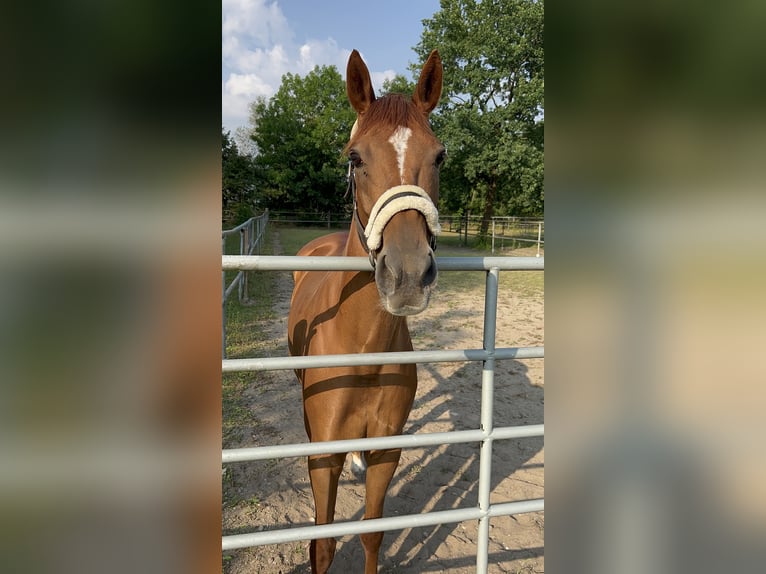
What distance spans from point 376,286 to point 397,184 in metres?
0.33

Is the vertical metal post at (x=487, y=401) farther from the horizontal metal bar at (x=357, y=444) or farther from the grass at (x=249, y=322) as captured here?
the grass at (x=249, y=322)

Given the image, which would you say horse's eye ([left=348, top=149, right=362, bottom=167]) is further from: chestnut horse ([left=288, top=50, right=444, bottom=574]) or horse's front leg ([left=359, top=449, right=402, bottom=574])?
horse's front leg ([left=359, top=449, right=402, bottom=574])

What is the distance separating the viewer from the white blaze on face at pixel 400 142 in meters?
1.40

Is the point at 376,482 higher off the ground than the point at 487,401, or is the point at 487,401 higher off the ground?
the point at 487,401

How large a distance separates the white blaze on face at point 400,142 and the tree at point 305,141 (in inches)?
1050

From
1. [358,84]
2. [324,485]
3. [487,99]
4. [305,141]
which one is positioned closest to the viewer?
[358,84]

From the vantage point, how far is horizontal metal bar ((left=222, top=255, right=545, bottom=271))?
1.26 metres

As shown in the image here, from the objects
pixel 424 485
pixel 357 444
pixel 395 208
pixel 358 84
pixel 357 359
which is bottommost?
pixel 424 485

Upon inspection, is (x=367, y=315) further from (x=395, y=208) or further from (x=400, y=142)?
(x=400, y=142)

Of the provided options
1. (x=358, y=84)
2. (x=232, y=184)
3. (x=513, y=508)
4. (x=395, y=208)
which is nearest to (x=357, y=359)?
(x=395, y=208)

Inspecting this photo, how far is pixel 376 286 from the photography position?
1.38m

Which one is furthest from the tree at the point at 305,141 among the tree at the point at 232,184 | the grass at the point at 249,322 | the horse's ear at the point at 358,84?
the horse's ear at the point at 358,84
